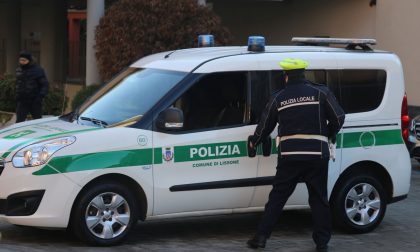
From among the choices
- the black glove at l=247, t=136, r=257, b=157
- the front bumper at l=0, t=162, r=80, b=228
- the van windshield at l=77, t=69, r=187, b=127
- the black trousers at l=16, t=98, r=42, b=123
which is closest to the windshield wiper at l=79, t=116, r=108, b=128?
the van windshield at l=77, t=69, r=187, b=127

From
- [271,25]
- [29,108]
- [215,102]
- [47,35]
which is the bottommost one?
[29,108]

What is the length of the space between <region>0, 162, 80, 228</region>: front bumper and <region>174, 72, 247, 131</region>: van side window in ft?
4.00

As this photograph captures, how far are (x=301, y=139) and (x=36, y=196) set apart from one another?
2240 mm

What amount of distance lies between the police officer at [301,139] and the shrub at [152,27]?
29.8 feet

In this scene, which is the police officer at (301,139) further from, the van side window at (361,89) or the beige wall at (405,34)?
the beige wall at (405,34)

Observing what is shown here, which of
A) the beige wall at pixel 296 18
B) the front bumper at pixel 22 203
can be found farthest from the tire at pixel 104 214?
the beige wall at pixel 296 18

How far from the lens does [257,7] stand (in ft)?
78.0

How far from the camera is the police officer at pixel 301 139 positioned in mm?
6551

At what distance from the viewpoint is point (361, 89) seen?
7.62 metres

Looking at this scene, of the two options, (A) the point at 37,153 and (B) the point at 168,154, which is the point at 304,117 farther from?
(A) the point at 37,153

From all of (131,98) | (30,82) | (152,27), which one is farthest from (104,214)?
(152,27)

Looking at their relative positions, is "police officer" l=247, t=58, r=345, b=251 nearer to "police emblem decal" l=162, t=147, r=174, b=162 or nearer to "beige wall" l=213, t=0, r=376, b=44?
"police emblem decal" l=162, t=147, r=174, b=162

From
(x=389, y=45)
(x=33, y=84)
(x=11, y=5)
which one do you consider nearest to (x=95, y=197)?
(x=33, y=84)

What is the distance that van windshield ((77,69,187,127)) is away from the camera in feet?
22.6
